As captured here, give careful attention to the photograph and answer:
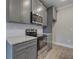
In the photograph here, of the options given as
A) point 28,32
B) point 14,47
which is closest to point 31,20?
point 28,32

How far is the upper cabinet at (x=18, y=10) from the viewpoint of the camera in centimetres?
188

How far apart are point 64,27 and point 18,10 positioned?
4462 mm

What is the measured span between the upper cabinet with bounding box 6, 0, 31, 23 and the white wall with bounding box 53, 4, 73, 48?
381 centimetres

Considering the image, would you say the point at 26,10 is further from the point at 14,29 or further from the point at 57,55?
the point at 57,55

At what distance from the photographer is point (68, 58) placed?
3.42m

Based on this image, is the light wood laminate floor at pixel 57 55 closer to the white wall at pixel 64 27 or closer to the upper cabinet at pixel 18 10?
the upper cabinet at pixel 18 10

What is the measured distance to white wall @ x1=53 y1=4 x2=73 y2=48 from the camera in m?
5.67

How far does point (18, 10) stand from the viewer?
2.19 metres

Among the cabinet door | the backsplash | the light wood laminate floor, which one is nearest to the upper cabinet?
the cabinet door

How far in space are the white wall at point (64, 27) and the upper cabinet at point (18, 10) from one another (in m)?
3.81

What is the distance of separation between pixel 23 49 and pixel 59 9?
5.14 meters

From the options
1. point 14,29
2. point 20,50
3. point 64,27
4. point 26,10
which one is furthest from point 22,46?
point 64,27

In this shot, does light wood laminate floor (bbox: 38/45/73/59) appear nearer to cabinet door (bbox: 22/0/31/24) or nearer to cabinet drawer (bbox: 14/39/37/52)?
cabinet drawer (bbox: 14/39/37/52)

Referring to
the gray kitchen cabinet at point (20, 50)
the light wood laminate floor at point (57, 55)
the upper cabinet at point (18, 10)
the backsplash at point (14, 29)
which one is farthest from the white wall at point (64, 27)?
the gray kitchen cabinet at point (20, 50)
